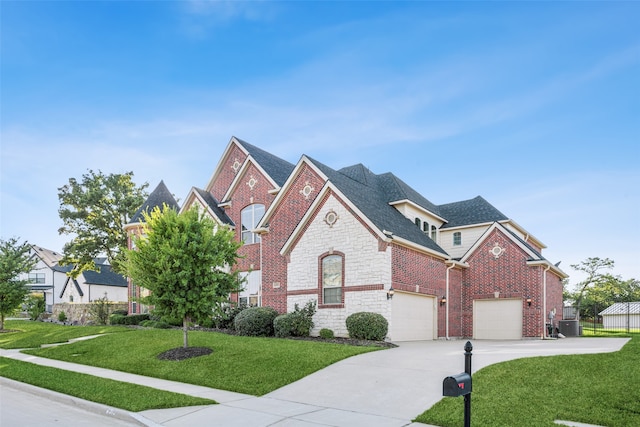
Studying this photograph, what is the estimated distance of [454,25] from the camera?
47.4 ft

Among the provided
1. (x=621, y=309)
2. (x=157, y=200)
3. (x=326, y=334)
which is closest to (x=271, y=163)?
(x=157, y=200)

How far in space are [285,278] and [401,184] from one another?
975cm

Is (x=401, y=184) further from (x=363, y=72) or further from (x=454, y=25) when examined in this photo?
(x=454, y=25)

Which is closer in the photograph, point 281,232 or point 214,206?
point 281,232

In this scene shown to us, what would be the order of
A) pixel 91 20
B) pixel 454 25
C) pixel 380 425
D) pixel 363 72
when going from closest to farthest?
pixel 380 425 → pixel 91 20 → pixel 454 25 → pixel 363 72

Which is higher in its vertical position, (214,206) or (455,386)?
(214,206)

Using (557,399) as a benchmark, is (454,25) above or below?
above

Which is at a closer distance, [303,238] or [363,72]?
[363,72]

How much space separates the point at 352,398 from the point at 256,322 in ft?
34.6

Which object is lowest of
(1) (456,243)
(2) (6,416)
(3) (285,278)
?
(2) (6,416)

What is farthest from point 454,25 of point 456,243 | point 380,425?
point 456,243

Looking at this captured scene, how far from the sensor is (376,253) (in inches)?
739

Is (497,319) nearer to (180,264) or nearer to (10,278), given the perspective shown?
(180,264)

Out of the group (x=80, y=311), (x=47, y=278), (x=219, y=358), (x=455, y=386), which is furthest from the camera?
(x=47, y=278)
